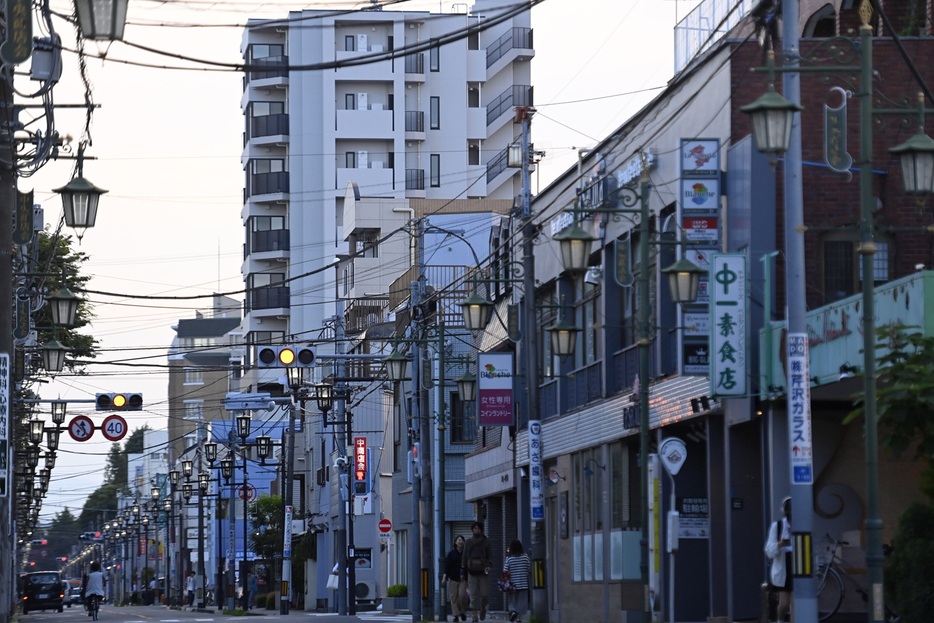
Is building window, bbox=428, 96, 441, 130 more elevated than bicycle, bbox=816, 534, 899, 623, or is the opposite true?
building window, bbox=428, 96, 441, 130

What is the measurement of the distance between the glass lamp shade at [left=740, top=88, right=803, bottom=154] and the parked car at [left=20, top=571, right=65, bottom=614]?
56.9 m

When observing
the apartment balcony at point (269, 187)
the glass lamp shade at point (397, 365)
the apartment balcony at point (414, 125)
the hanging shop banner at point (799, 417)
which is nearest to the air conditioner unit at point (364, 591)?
the glass lamp shade at point (397, 365)

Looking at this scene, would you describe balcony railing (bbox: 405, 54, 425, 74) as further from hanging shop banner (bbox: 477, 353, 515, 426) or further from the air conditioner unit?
hanging shop banner (bbox: 477, 353, 515, 426)

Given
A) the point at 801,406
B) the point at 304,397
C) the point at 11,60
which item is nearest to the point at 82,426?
the point at 304,397

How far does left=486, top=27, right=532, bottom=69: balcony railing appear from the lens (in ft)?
297

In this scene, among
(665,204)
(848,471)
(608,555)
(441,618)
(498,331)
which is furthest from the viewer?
(498,331)

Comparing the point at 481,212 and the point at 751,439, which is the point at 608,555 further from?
the point at 481,212

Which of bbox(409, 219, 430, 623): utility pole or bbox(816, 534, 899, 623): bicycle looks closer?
bbox(816, 534, 899, 623): bicycle

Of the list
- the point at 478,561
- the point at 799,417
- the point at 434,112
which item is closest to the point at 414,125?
the point at 434,112

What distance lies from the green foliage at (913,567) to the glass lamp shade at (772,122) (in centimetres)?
472

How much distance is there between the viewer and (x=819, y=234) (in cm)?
2711

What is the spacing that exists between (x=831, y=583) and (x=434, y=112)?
7025cm

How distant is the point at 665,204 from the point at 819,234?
4070 millimetres

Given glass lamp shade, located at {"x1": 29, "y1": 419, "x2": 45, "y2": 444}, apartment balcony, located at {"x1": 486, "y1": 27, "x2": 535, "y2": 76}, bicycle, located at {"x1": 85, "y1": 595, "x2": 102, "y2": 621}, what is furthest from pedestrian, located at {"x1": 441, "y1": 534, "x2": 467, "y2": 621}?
apartment balcony, located at {"x1": 486, "y1": 27, "x2": 535, "y2": 76}
